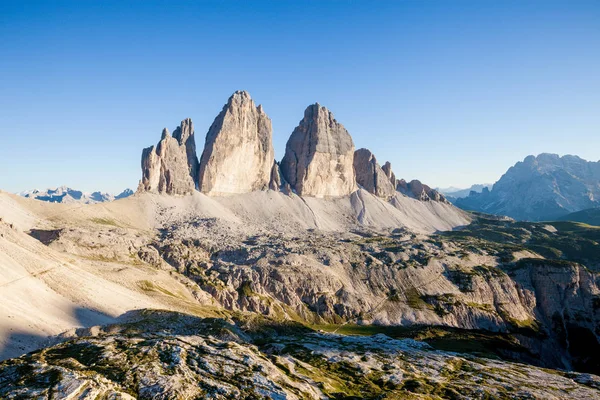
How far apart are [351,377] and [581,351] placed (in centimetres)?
14898

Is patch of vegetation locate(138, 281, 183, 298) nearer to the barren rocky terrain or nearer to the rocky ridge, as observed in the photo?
the barren rocky terrain

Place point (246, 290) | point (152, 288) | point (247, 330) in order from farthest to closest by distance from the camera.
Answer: point (246, 290)
point (152, 288)
point (247, 330)

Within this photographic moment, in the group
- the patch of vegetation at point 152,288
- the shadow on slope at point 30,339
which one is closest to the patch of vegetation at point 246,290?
the patch of vegetation at point 152,288

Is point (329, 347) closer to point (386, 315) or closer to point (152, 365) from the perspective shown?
point (152, 365)

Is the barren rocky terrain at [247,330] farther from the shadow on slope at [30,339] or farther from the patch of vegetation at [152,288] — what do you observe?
the patch of vegetation at [152,288]

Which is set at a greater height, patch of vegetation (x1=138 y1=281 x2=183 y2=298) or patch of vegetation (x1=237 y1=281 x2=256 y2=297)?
patch of vegetation (x1=138 y1=281 x2=183 y2=298)

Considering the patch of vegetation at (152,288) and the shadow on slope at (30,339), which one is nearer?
the shadow on slope at (30,339)

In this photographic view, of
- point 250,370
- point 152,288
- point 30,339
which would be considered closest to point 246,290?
point 152,288

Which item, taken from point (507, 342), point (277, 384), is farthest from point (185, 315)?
point (507, 342)

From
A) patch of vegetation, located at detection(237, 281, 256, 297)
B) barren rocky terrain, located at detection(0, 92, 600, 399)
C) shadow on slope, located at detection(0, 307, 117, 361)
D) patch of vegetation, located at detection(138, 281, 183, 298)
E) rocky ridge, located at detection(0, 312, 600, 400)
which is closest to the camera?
rocky ridge, located at detection(0, 312, 600, 400)

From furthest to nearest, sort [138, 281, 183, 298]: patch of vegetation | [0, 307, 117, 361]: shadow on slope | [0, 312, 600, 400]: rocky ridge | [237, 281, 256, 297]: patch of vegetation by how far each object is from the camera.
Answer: [237, 281, 256, 297]: patch of vegetation, [138, 281, 183, 298]: patch of vegetation, [0, 307, 117, 361]: shadow on slope, [0, 312, 600, 400]: rocky ridge

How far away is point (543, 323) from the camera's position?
193500 mm

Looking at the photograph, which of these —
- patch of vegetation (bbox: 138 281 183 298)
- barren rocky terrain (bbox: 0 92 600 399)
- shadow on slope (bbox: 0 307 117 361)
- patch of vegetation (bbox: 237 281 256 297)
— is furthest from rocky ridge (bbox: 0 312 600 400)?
patch of vegetation (bbox: 237 281 256 297)

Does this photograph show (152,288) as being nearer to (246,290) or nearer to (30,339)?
(246,290)
